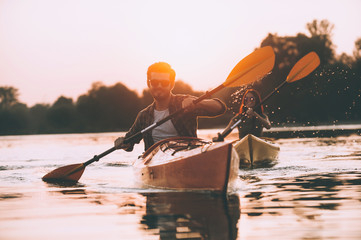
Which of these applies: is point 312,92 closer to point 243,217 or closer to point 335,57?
point 335,57

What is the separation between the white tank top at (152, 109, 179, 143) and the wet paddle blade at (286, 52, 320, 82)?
188 cm

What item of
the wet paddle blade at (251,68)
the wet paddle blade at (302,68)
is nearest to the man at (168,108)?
the wet paddle blade at (251,68)

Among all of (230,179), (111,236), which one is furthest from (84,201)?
(111,236)

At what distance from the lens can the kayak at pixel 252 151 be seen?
10641 millimetres

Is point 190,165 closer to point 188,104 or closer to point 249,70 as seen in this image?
point 188,104

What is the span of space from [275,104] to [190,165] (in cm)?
3572

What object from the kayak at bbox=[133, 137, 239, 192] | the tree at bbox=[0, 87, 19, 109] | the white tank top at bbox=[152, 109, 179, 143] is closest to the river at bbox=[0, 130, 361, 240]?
the kayak at bbox=[133, 137, 239, 192]

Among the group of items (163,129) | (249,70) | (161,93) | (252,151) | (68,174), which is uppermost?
(249,70)

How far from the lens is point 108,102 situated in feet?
221

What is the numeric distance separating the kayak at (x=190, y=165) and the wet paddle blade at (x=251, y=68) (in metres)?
1.04

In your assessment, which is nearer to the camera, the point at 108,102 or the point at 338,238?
the point at 338,238

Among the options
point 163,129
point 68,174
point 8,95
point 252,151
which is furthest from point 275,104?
point 8,95

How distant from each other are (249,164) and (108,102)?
57.7 metres

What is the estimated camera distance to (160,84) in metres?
7.28
